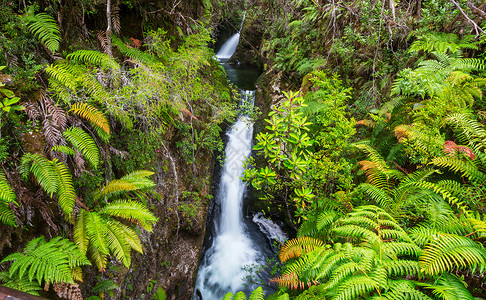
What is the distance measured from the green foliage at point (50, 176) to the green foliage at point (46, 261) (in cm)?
37

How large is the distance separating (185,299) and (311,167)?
3.96 meters

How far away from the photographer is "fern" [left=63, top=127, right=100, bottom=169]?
2.62m

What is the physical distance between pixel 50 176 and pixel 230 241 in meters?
5.07

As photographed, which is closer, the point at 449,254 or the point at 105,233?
the point at 449,254

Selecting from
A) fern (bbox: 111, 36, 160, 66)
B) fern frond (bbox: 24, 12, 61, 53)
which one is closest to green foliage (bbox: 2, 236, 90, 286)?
fern frond (bbox: 24, 12, 61, 53)

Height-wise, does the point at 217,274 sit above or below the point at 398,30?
below

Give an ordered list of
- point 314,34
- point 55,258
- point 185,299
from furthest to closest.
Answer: point 314,34 < point 185,299 < point 55,258

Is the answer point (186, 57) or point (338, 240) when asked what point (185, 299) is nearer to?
point (338, 240)

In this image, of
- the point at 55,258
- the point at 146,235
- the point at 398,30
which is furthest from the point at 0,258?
the point at 398,30

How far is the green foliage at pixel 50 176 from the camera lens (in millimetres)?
2291

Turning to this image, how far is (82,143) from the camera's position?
2660 millimetres

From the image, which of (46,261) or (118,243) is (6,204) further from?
(118,243)

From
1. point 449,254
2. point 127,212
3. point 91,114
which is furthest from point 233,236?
point 449,254

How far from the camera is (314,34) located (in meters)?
7.54
